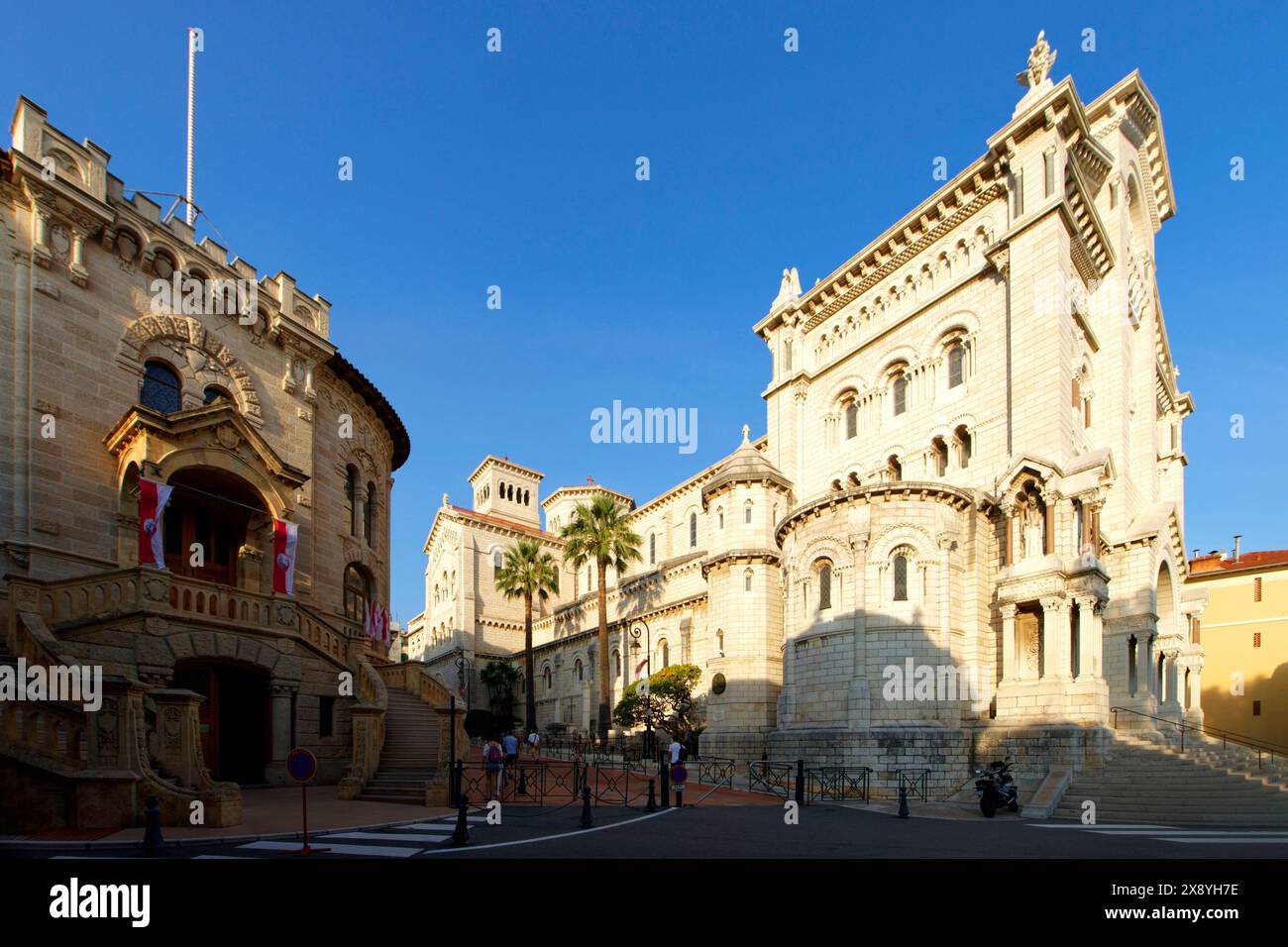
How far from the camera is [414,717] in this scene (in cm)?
2200

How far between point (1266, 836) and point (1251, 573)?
127 feet

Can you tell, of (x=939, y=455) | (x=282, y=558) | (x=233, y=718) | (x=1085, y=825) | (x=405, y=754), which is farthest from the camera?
(x=939, y=455)

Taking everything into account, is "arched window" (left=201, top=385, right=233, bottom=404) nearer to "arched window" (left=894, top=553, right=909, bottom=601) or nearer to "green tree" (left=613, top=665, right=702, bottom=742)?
"green tree" (left=613, top=665, right=702, bottom=742)

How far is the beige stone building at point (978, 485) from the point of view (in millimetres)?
25000

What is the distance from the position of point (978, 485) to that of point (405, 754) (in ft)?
70.1

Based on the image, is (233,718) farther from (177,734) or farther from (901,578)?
(901,578)

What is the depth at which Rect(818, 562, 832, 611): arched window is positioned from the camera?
2778cm

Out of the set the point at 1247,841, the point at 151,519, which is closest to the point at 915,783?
the point at 1247,841

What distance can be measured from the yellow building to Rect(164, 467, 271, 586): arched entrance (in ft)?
155

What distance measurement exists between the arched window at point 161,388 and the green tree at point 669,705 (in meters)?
22.5

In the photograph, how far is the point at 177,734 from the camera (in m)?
14.8

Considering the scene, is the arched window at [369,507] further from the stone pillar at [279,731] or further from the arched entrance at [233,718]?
the stone pillar at [279,731]

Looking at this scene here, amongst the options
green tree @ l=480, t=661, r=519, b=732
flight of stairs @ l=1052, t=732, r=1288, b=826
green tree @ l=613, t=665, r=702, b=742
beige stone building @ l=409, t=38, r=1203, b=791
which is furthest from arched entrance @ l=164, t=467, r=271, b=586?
green tree @ l=480, t=661, r=519, b=732

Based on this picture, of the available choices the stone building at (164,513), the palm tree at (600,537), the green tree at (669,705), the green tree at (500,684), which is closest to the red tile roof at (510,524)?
the green tree at (500,684)
